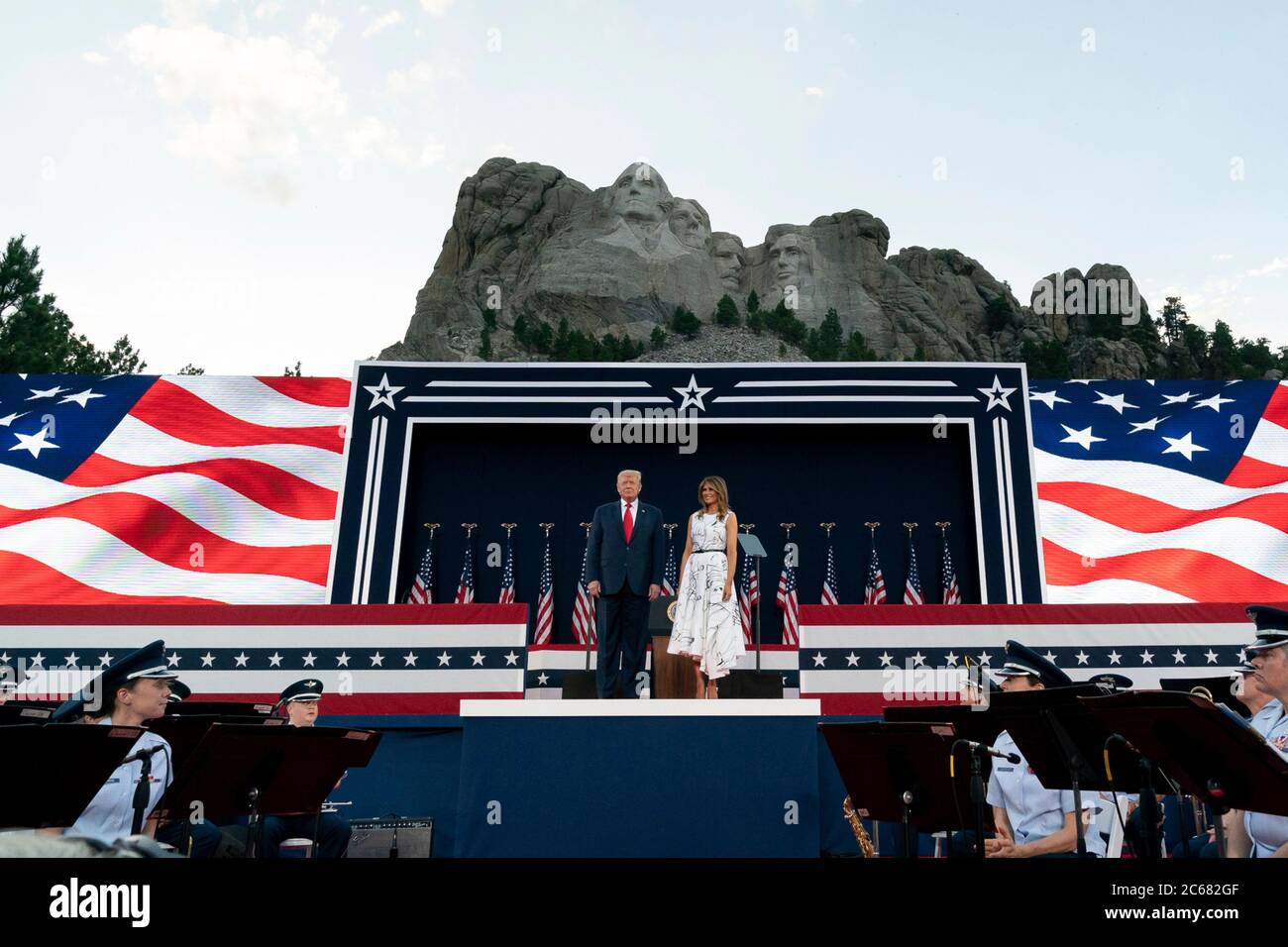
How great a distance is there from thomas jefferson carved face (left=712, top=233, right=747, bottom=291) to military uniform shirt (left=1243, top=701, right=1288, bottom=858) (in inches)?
3416

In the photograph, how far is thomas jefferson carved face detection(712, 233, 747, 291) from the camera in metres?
90.8

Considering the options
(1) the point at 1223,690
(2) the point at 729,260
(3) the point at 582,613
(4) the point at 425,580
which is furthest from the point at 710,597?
(2) the point at 729,260

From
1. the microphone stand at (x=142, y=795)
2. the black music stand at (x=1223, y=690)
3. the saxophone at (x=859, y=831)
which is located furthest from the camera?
the saxophone at (x=859, y=831)

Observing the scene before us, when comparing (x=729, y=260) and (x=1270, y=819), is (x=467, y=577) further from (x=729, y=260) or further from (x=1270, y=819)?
(x=729, y=260)

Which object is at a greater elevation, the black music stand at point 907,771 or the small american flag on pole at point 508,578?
the small american flag on pole at point 508,578

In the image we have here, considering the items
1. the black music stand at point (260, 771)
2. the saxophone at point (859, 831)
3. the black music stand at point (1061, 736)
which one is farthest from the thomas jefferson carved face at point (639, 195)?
the black music stand at point (1061, 736)

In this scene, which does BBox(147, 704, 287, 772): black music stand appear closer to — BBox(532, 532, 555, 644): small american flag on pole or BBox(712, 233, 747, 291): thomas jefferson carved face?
BBox(532, 532, 555, 644): small american flag on pole

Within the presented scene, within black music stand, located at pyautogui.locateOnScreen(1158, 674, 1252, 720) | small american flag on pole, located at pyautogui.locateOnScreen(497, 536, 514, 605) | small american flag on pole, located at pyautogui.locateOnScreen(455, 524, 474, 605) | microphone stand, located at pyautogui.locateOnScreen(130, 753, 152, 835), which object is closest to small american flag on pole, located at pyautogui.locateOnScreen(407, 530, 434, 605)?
small american flag on pole, located at pyautogui.locateOnScreen(455, 524, 474, 605)

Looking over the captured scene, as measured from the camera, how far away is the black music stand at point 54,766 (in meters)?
4.59

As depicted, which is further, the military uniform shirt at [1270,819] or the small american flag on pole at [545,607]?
the small american flag on pole at [545,607]

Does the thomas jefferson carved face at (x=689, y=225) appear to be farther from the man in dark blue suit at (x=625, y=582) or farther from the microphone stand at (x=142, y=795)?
the microphone stand at (x=142, y=795)

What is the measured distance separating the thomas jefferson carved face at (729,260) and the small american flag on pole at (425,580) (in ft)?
255
